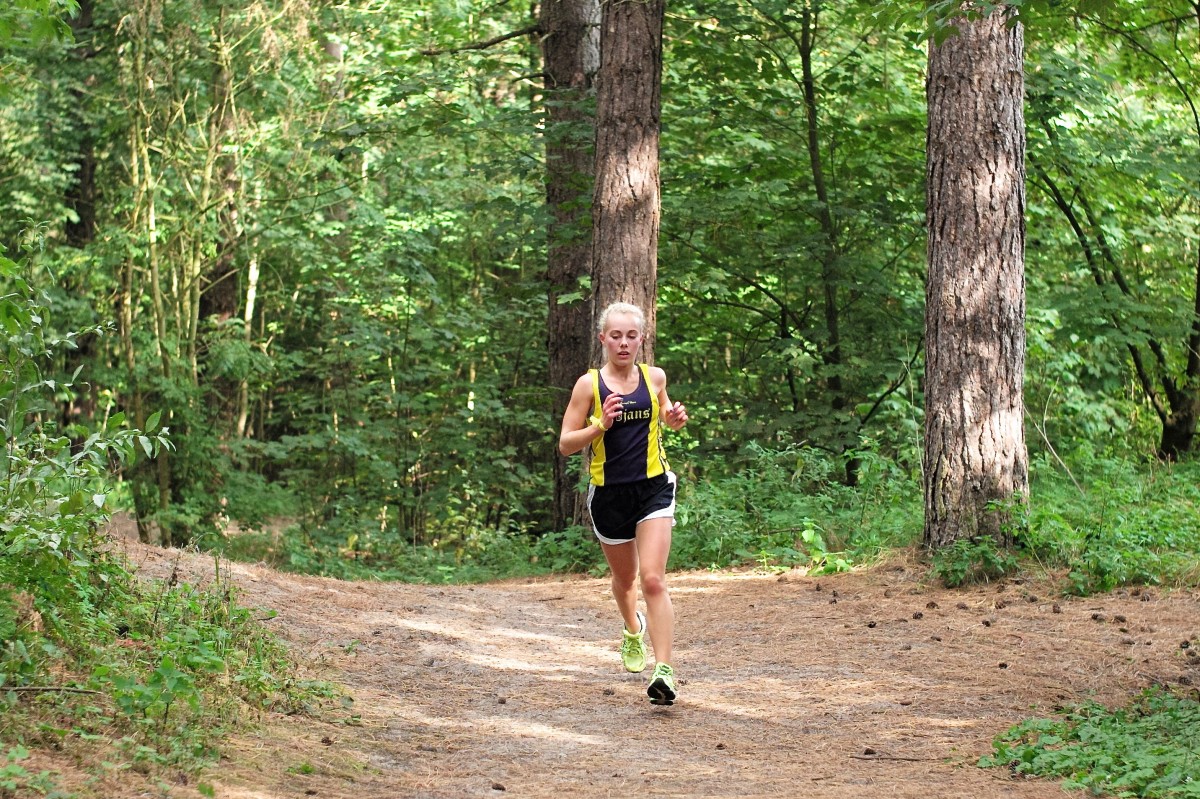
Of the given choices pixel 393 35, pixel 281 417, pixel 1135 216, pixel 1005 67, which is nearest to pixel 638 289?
pixel 1005 67

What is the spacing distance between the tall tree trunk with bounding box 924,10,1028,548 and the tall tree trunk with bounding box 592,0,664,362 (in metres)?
3.31

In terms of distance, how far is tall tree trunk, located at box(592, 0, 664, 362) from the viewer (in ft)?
37.8

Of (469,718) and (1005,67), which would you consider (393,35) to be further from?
(469,718)

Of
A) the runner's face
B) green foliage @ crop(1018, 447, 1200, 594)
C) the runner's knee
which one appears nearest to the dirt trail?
green foliage @ crop(1018, 447, 1200, 594)

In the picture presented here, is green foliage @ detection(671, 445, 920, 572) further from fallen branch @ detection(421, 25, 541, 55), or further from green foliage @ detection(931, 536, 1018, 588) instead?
fallen branch @ detection(421, 25, 541, 55)

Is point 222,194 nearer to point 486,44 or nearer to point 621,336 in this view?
point 486,44

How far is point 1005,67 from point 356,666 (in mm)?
6545

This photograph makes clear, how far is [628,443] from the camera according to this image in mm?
6051

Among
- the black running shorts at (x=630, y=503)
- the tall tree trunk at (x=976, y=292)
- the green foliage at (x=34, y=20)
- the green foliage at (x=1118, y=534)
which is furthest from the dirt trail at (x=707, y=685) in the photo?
the green foliage at (x=34, y=20)

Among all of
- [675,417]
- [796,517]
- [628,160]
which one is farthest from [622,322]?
[628,160]

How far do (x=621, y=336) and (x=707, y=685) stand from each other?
7.04ft

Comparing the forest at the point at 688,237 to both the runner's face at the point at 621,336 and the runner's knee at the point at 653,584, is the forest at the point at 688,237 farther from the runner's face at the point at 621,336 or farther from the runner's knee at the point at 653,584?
the runner's face at the point at 621,336

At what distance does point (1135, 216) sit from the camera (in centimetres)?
1494

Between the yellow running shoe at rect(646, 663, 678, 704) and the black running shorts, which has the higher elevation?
the black running shorts
